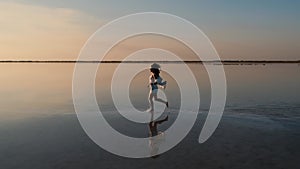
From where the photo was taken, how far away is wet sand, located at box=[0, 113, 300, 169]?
9.01 meters

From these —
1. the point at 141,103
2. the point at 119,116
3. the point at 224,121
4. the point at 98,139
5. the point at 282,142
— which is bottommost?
the point at 282,142

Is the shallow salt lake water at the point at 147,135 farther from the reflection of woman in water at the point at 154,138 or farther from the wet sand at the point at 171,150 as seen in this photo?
the reflection of woman in water at the point at 154,138

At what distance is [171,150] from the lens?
34.0ft

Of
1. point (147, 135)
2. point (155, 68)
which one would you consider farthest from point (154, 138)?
point (155, 68)

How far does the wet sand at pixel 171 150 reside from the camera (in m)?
9.01

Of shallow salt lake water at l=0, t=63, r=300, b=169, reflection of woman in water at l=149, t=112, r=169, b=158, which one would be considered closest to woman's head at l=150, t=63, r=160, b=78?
shallow salt lake water at l=0, t=63, r=300, b=169

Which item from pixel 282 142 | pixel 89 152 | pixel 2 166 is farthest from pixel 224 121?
pixel 2 166

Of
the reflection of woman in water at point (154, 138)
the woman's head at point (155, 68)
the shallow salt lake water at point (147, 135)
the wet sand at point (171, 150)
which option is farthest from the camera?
the woman's head at point (155, 68)

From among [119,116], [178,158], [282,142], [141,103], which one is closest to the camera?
[178,158]

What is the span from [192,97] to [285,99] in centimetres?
624

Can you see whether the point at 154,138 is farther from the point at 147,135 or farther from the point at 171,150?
the point at 171,150

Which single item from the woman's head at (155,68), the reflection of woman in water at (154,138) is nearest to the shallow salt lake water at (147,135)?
the reflection of woman in water at (154,138)

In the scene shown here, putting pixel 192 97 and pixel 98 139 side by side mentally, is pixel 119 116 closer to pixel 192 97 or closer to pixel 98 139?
pixel 98 139

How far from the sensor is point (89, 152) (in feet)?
33.2
